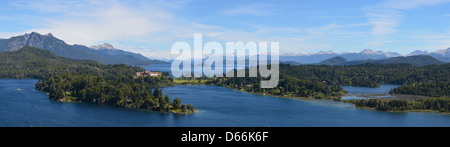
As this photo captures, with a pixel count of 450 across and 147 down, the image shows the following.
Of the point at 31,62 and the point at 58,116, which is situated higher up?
the point at 31,62

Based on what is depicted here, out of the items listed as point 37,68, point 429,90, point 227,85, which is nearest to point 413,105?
point 429,90

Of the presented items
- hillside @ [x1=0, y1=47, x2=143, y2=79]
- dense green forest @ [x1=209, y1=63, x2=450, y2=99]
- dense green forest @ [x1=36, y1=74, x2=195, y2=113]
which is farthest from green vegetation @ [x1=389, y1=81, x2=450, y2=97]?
hillside @ [x1=0, y1=47, x2=143, y2=79]

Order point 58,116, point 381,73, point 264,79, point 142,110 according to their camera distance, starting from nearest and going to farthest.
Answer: point 58,116 → point 142,110 → point 264,79 → point 381,73

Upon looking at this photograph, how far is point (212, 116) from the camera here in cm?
3853

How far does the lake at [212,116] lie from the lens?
34.4 m

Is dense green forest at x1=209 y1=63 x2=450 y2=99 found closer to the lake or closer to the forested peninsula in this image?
the forested peninsula

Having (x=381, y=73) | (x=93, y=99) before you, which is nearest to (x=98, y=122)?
(x=93, y=99)

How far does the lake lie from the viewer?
113 feet

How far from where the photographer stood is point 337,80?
304 feet

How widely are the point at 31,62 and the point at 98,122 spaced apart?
301 ft

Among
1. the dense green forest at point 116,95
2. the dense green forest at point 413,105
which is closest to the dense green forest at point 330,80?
the dense green forest at point 413,105
